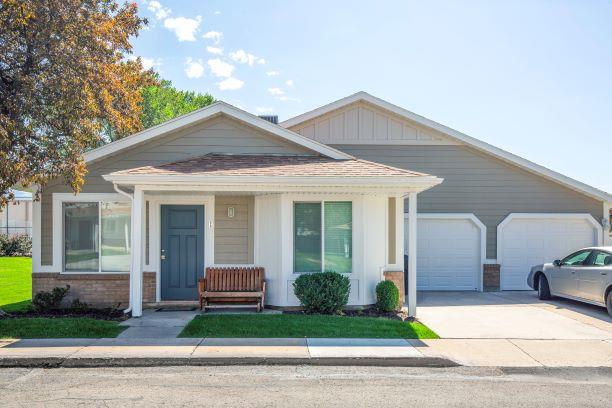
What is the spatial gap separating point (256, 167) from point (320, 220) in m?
1.78

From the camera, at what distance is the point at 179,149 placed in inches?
458

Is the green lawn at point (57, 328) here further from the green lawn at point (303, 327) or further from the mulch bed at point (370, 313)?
the mulch bed at point (370, 313)

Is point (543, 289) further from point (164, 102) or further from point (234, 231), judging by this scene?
point (164, 102)

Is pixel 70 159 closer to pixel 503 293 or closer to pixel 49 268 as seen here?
pixel 49 268

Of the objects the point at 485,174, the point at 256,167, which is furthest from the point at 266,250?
the point at 485,174

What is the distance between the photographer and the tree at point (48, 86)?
9.17m

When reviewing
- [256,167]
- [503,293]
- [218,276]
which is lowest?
[503,293]

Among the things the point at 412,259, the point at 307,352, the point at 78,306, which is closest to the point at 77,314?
the point at 78,306

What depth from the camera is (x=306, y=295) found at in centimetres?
1013

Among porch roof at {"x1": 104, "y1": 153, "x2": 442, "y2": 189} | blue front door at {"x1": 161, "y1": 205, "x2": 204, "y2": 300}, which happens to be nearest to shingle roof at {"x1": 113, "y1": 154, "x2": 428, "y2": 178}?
porch roof at {"x1": 104, "y1": 153, "x2": 442, "y2": 189}

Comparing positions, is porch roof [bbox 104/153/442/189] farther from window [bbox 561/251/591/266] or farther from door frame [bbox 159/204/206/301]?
window [bbox 561/251/591/266]

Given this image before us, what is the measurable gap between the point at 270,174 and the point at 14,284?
34.2 feet

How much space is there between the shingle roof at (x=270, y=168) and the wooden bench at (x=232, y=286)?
7.56ft

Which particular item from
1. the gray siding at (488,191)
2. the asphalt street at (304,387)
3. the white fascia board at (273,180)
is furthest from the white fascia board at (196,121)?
the asphalt street at (304,387)
